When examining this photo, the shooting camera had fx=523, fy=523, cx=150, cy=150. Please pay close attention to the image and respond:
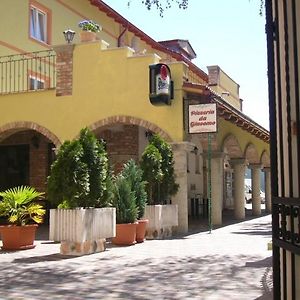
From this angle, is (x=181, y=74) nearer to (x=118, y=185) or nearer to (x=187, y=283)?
(x=118, y=185)

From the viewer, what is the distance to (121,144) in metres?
16.0

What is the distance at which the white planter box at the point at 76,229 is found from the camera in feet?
30.0

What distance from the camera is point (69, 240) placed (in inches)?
362

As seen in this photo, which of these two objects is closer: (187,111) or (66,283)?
(66,283)

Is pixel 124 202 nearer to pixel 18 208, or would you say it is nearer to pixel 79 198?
pixel 79 198

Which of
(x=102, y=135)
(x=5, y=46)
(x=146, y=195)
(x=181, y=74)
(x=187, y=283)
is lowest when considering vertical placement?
(x=187, y=283)

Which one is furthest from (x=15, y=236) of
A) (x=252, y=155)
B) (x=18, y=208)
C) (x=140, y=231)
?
(x=252, y=155)

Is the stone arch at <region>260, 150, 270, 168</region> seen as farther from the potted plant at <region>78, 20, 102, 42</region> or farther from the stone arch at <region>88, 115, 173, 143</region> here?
the potted plant at <region>78, 20, 102, 42</region>

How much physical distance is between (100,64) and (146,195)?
4.11m

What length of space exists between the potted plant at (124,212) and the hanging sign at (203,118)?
287 centimetres

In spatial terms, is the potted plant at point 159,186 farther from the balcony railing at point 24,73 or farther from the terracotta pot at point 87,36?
the balcony railing at point 24,73

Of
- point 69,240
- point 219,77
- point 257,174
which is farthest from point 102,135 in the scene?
point 219,77

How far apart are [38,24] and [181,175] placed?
8842mm

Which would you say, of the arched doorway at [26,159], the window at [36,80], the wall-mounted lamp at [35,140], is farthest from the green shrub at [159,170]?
the window at [36,80]
